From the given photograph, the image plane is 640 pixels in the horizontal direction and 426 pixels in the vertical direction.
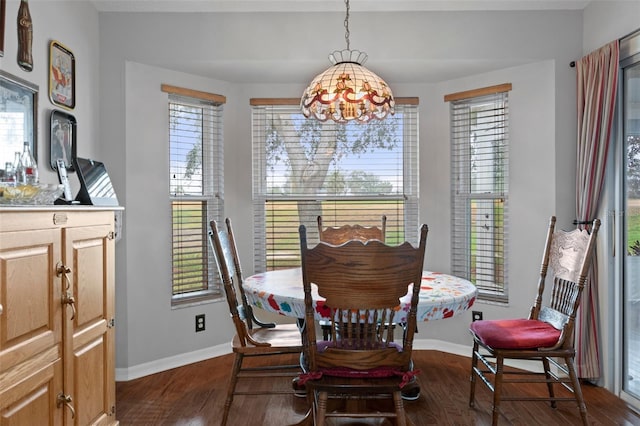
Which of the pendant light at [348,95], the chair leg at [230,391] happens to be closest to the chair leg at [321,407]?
the chair leg at [230,391]

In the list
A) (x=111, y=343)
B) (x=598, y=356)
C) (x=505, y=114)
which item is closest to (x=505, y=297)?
(x=598, y=356)

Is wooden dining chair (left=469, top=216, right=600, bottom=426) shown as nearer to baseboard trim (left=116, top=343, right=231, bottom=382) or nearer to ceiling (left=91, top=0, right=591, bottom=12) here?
ceiling (left=91, top=0, right=591, bottom=12)

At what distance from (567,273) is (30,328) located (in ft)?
7.99

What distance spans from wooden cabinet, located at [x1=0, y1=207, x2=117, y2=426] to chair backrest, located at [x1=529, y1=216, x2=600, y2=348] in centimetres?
216

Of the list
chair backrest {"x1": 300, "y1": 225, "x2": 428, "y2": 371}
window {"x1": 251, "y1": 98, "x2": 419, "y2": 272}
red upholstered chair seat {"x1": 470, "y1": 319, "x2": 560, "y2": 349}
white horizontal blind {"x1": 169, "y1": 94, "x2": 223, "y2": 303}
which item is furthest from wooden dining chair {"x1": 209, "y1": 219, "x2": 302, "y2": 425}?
window {"x1": 251, "y1": 98, "x2": 419, "y2": 272}

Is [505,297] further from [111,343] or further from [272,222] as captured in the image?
[111,343]

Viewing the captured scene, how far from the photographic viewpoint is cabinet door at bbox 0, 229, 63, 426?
4.92ft

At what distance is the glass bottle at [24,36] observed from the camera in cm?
236

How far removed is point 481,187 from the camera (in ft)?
12.1

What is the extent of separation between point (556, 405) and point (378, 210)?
189cm

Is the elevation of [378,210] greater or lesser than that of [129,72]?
lesser

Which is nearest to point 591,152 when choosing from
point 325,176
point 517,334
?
point 517,334

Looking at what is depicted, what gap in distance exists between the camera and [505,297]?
3.55 metres

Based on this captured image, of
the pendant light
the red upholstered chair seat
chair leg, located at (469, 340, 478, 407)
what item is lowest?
chair leg, located at (469, 340, 478, 407)
